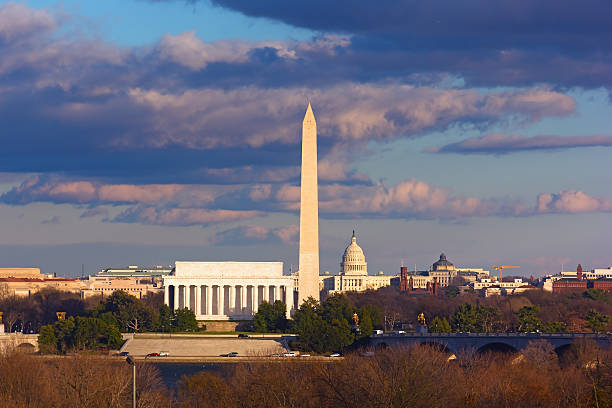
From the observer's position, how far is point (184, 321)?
158750mm

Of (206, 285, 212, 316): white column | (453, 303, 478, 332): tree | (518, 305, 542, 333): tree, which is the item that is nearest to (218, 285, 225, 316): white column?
(206, 285, 212, 316): white column

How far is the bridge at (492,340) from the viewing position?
116 meters

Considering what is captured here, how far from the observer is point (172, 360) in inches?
5394

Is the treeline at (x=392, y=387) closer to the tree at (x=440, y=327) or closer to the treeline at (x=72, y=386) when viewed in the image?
the treeline at (x=72, y=386)

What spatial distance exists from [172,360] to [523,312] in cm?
3893

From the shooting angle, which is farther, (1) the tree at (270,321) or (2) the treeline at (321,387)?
(1) the tree at (270,321)

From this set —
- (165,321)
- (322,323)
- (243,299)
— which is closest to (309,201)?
(322,323)

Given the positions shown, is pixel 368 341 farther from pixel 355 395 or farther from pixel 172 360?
pixel 355 395

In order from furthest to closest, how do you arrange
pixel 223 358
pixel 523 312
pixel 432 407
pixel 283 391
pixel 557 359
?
pixel 523 312 < pixel 223 358 < pixel 557 359 < pixel 283 391 < pixel 432 407

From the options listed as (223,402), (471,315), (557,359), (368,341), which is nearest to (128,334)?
(368,341)

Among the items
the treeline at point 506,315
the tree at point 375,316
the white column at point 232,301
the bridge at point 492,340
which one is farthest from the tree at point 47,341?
the white column at point 232,301

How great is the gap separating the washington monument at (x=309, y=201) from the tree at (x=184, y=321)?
60.2ft

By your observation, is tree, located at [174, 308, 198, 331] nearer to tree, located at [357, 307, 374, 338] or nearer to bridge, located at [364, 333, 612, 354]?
tree, located at [357, 307, 374, 338]

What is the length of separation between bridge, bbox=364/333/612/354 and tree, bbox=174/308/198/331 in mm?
33098
